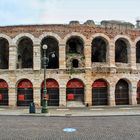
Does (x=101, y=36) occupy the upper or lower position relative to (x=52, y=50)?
upper

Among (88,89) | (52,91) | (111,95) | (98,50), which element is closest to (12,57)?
(52,91)

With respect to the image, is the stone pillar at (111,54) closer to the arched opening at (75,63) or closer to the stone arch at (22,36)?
the arched opening at (75,63)

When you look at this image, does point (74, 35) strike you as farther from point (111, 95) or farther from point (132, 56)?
point (111, 95)

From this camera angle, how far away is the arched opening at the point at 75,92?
3875 cm

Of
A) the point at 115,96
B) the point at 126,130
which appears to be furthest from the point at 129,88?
the point at 126,130

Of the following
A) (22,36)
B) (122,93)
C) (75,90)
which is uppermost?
(22,36)

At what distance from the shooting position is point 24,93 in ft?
129

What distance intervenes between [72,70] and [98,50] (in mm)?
5820

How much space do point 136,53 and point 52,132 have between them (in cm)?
2933

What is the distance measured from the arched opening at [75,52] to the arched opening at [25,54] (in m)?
5.20

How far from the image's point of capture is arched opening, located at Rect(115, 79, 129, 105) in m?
40.5

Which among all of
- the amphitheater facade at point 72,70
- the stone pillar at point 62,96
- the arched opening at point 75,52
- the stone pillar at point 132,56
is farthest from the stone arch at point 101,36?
the stone pillar at point 62,96

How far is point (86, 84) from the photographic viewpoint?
38.4 m

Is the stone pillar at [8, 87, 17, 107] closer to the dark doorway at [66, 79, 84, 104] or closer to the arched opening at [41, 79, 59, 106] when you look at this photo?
the arched opening at [41, 79, 59, 106]
